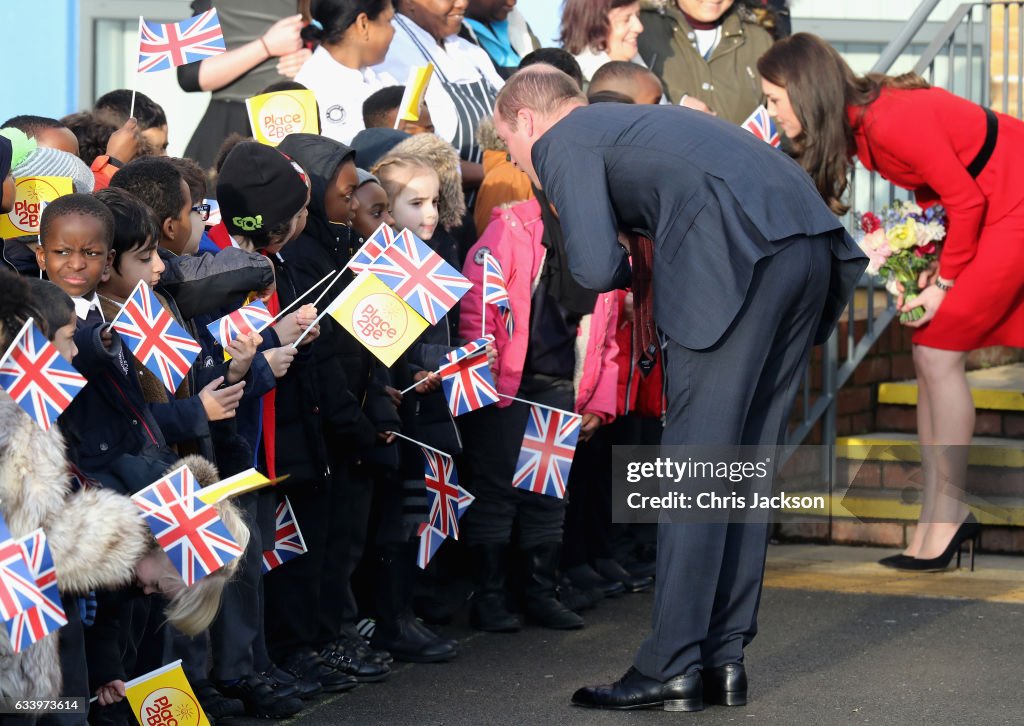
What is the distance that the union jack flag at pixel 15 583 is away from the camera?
11.0ft

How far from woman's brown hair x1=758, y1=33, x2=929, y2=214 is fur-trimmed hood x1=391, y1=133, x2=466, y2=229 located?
1.55m

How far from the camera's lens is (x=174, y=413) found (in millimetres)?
4309

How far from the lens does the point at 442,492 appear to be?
18.8 feet

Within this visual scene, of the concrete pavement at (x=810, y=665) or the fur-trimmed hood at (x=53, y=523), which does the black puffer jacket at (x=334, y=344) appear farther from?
the fur-trimmed hood at (x=53, y=523)

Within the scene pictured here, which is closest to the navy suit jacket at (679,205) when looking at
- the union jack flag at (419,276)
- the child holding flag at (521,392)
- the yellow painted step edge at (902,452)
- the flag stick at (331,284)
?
the union jack flag at (419,276)

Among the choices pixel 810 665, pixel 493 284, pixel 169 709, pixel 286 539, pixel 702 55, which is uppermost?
pixel 702 55

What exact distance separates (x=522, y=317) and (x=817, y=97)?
5.29ft

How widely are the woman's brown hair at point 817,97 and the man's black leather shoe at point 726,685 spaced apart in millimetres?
2468

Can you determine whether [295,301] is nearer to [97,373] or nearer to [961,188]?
[97,373]

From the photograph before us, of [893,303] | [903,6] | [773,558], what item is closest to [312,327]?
[773,558]

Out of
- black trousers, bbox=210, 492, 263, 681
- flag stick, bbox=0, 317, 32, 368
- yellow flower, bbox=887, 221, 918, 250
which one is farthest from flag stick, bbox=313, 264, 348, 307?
yellow flower, bbox=887, 221, 918, 250

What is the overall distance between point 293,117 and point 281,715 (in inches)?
87.3

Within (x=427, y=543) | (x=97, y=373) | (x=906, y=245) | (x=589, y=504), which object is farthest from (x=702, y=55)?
(x=97, y=373)

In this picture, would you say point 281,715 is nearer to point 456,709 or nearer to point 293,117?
point 456,709
